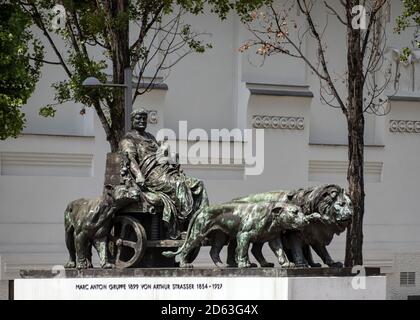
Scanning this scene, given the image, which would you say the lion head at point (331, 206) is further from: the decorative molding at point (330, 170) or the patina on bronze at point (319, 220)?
the decorative molding at point (330, 170)

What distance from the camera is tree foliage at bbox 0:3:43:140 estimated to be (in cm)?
2045

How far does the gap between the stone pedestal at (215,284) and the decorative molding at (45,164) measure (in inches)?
281

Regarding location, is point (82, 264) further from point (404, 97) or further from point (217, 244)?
point (404, 97)

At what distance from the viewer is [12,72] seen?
20609 mm

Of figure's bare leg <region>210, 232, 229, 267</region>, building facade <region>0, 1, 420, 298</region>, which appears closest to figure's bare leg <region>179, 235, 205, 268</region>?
figure's bare leg <region>210, 232, 229, 267</region>

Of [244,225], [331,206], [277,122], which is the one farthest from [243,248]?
[277,122]

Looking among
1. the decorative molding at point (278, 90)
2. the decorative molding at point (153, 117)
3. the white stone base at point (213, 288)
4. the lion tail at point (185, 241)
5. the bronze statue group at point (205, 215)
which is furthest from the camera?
the decorative molding at point (278, 90)

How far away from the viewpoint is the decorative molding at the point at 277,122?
26.4 meters

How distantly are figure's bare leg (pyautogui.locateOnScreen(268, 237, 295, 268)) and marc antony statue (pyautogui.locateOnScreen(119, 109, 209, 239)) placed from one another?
3.97 feet

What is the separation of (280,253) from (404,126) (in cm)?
1104

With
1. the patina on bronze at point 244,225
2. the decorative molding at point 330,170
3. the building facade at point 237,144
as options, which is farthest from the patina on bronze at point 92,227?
the decorative molding at point 330,170
